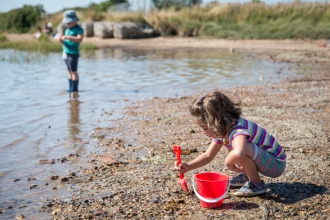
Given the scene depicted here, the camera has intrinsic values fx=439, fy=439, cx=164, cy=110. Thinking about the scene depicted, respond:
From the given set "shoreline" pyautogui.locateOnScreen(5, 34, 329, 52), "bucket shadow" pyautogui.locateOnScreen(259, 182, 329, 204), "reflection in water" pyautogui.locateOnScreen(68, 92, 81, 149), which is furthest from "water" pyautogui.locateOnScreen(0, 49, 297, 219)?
"shoreline" pyautogui.locateOnScreen(5, 34, 329, 52)

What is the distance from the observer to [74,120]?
6832mm

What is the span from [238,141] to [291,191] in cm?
69


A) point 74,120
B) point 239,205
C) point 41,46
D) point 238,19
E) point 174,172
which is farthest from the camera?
point 238,19

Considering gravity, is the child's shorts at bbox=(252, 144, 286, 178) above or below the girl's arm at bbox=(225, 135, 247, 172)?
below

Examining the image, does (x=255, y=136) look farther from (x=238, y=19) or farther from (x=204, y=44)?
(x=238, y=19)

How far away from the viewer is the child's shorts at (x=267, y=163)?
11.4 feet

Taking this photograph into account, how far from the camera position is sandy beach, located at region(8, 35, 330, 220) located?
131 inches

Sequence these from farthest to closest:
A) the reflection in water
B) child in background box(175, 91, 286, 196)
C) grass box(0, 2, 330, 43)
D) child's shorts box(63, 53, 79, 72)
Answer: grass box(0, 2, 330, 43) → child's shorts box(63, 53, 79, 72) → the reflection in water → child in background box(175, 91, 286, 196)

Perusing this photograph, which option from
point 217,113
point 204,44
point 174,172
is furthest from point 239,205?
point 204,44

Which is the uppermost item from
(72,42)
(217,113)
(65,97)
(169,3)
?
(169,3)

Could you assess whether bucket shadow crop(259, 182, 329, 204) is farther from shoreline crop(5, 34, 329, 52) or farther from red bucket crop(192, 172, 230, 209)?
shoreline crop(5, 34, 329, 52)

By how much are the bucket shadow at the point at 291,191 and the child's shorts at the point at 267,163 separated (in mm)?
146

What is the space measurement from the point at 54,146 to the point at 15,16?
37.1 m

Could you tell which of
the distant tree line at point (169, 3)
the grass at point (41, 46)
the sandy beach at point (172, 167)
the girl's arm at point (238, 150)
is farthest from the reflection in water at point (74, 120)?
the distant tree line at point (169, 3)
